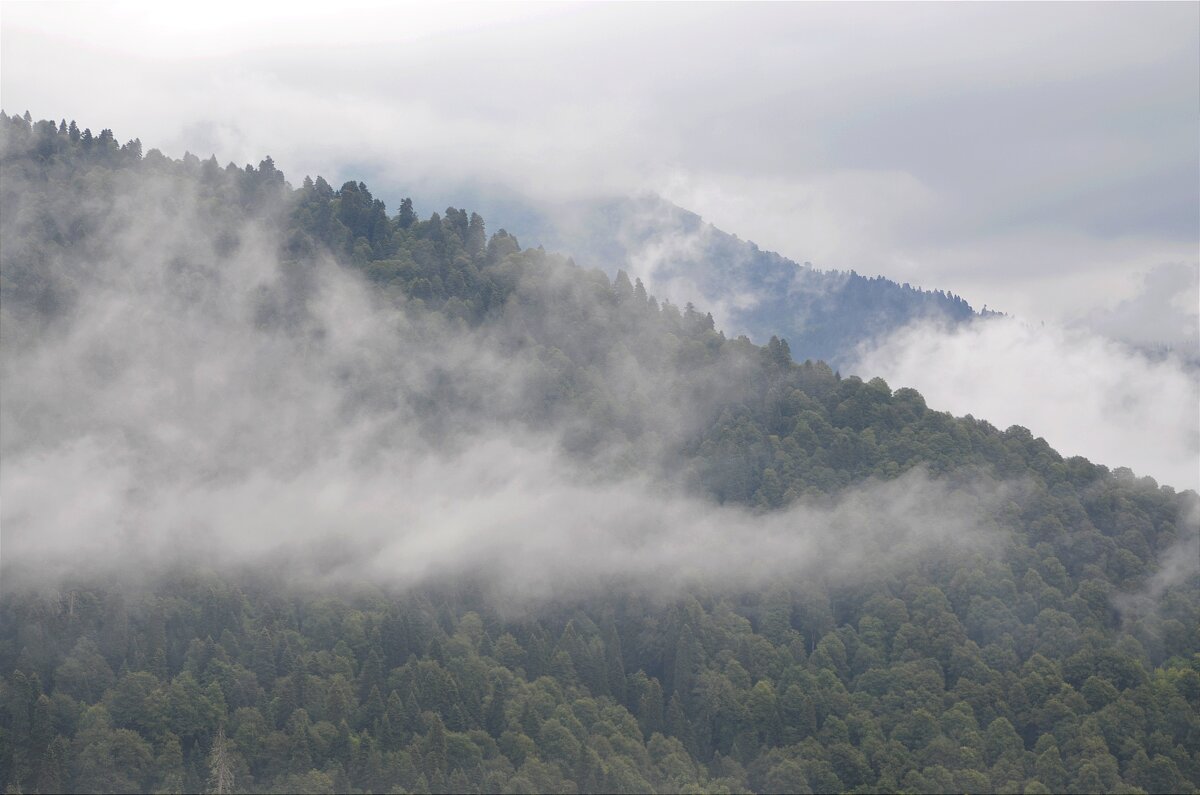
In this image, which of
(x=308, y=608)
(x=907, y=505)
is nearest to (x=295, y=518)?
(x=308, y=608)

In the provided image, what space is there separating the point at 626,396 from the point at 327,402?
34072 millimetres

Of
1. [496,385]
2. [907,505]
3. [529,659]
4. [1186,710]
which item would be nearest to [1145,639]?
[1186,710]

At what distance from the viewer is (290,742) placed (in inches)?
4916

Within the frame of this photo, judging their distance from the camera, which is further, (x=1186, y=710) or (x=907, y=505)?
(x=907, y=505)

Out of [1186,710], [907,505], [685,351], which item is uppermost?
[685,351]

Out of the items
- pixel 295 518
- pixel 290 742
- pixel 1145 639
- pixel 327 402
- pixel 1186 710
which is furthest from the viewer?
pixel 327 402

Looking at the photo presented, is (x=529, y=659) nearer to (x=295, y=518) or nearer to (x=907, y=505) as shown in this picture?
(x=295, y=518)

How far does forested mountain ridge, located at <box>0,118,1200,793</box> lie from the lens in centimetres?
12838

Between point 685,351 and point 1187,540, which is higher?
point 685,351

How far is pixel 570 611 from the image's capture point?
153 meters

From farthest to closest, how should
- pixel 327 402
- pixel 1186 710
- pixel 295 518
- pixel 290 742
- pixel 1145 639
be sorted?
pixel 327 402
pixel 295 518
pixel 1145 639
pixel 1186 710
pixel 290 742

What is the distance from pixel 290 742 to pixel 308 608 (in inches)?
842

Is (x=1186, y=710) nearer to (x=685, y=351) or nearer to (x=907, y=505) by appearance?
(x=907, y=505)

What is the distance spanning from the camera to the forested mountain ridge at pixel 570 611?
128 m
